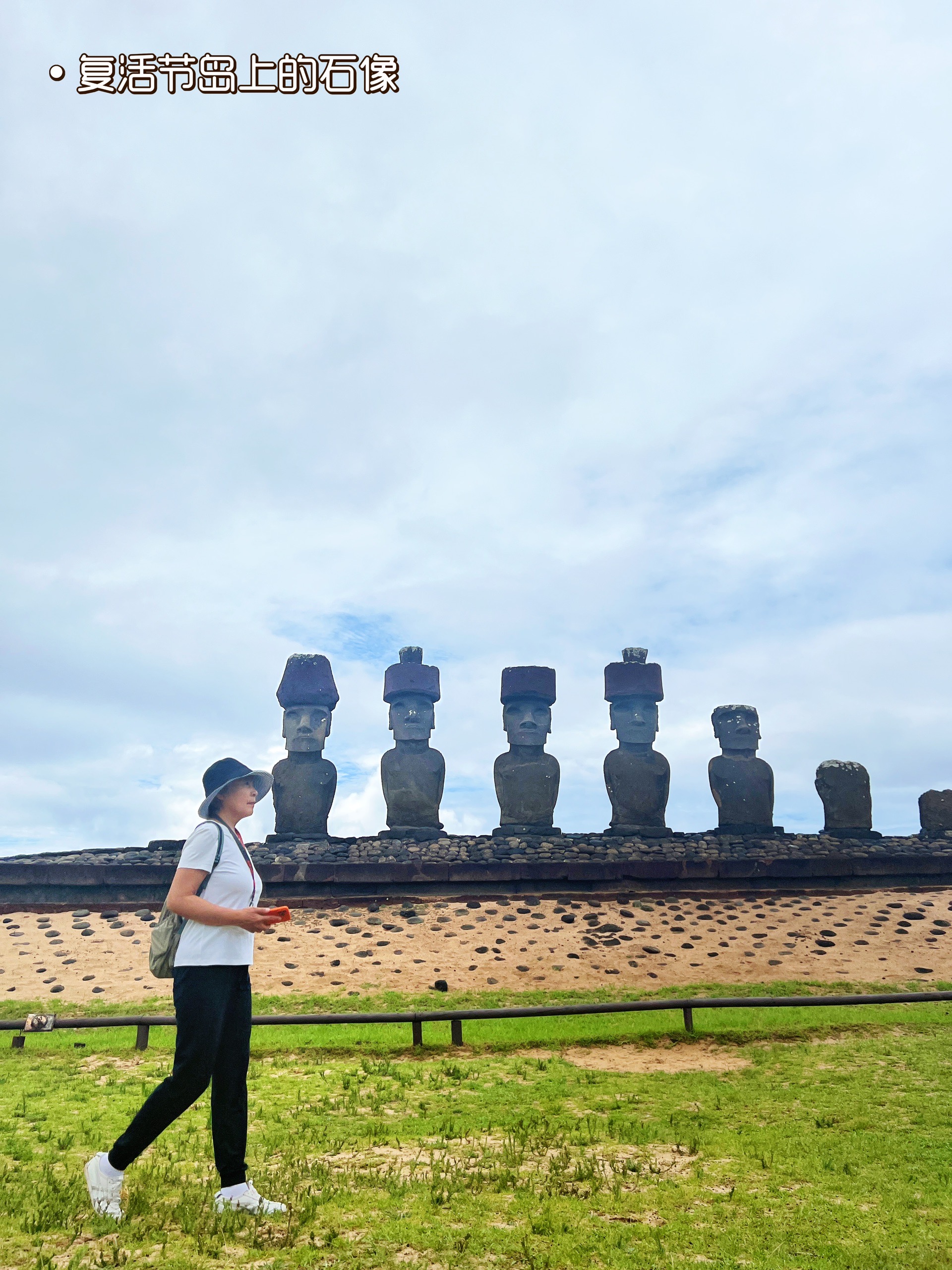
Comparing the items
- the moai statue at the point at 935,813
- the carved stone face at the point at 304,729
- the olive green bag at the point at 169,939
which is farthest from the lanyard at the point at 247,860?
the moai statue at the point at 935,813

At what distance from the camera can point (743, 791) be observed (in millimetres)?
19312

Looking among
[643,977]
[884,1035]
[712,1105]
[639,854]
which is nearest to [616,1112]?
[712,1105]

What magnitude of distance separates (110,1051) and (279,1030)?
68.5 inches

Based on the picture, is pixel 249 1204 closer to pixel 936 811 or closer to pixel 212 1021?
pixel 212 1021

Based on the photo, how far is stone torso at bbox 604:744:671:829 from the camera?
19016 mm

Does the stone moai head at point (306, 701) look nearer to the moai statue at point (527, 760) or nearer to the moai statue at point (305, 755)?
the moai statue at point (305, 755)

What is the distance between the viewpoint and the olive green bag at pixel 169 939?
3914mm

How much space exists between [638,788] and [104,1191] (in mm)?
16164

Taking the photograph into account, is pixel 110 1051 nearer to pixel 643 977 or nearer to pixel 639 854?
pixel 643 977

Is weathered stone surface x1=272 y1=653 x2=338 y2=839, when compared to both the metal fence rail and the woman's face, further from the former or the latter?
the woman's face

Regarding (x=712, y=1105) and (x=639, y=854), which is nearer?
(x=712, y=1105)

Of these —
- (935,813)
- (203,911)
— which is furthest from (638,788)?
(203,911)

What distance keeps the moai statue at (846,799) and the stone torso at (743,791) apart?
3.88ft

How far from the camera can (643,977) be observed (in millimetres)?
12000
